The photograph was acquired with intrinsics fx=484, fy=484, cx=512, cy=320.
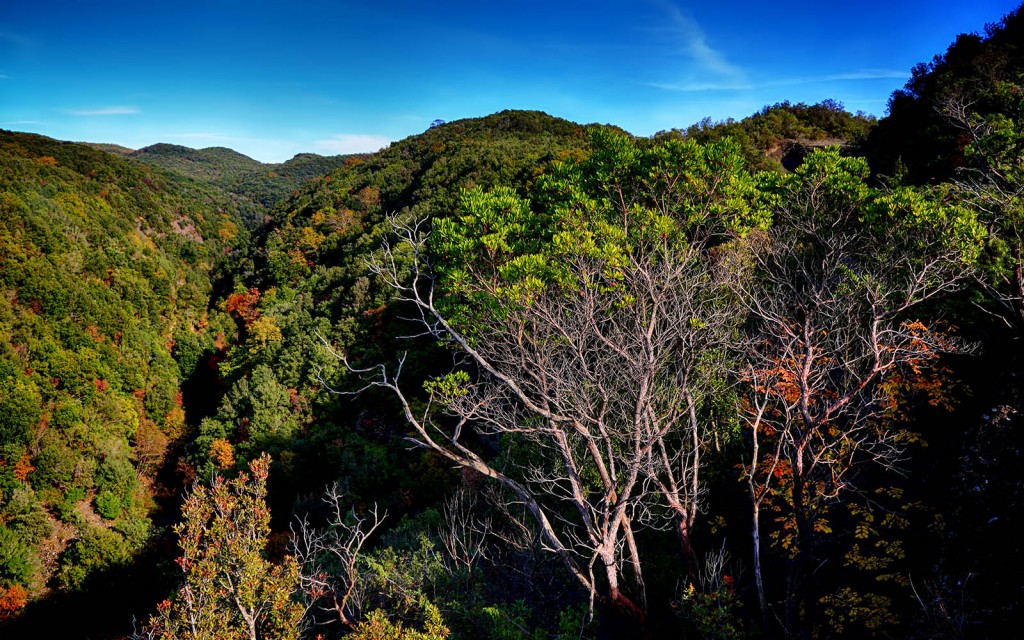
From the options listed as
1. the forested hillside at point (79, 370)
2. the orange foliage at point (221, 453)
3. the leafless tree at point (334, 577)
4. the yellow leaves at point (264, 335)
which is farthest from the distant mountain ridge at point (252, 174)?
the leafless tree at point (334, 577)

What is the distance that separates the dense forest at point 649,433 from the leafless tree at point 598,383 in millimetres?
131

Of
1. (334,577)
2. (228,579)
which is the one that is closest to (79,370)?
(334,577)

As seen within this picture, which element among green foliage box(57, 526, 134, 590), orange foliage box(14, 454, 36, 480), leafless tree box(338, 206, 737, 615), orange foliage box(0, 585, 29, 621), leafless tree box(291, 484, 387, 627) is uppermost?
leafless tree box(338, 206, 737, 615)

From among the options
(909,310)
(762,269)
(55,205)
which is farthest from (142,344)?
(909,310)

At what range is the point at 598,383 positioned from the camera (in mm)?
8641

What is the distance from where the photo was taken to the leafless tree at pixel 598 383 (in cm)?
872

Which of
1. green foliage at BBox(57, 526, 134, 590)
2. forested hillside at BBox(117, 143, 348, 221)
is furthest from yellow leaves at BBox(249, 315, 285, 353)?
forested hillside at BBox(117, 143, 348, 221)

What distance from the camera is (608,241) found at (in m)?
11.0

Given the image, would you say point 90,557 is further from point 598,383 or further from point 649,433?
point 649,433

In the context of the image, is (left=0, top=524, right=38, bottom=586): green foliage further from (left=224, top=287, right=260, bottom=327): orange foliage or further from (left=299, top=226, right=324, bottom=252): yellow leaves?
(left=299, top=226, right=324, bottom=252): yellow leaves

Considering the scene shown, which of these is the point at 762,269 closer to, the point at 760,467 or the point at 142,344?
the point at 760,467

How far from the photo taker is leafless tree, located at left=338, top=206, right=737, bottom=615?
872cm

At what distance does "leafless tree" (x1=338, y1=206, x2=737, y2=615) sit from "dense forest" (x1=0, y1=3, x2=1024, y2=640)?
5.2 inches

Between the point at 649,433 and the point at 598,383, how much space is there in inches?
50.4
